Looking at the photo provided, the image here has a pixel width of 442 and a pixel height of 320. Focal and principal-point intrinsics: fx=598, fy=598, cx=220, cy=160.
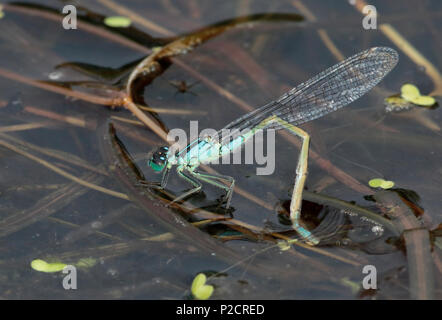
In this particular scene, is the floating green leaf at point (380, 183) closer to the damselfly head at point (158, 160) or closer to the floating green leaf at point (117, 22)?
the damselfly head at point (158, 160)

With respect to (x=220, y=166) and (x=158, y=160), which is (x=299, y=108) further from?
(x=158, y=160)

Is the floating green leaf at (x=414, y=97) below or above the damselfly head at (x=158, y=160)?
above

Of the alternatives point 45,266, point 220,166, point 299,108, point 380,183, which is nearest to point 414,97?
point 299,108

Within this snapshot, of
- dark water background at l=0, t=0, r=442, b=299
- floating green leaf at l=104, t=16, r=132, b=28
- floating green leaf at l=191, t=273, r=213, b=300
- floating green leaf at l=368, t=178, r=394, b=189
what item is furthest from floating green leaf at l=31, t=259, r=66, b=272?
floating green leaf at l=104, t=16, r=132, b=28

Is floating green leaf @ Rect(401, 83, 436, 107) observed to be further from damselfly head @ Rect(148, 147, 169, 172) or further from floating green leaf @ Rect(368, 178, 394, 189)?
damselfly head @ Rect(148, 147, 169, 172)

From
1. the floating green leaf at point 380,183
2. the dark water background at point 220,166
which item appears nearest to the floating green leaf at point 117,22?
the dark water background at point 220,166

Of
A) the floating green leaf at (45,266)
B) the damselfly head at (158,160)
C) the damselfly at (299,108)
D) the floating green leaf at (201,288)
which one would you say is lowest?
the floating green leaf at (201,288)

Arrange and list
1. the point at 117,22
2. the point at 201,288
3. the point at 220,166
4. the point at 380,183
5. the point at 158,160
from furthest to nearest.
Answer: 1. the point at 117,22
2. the point at 220,166
3. the point at 158,160
4. the point at 380,183
5. the point at 201,288
